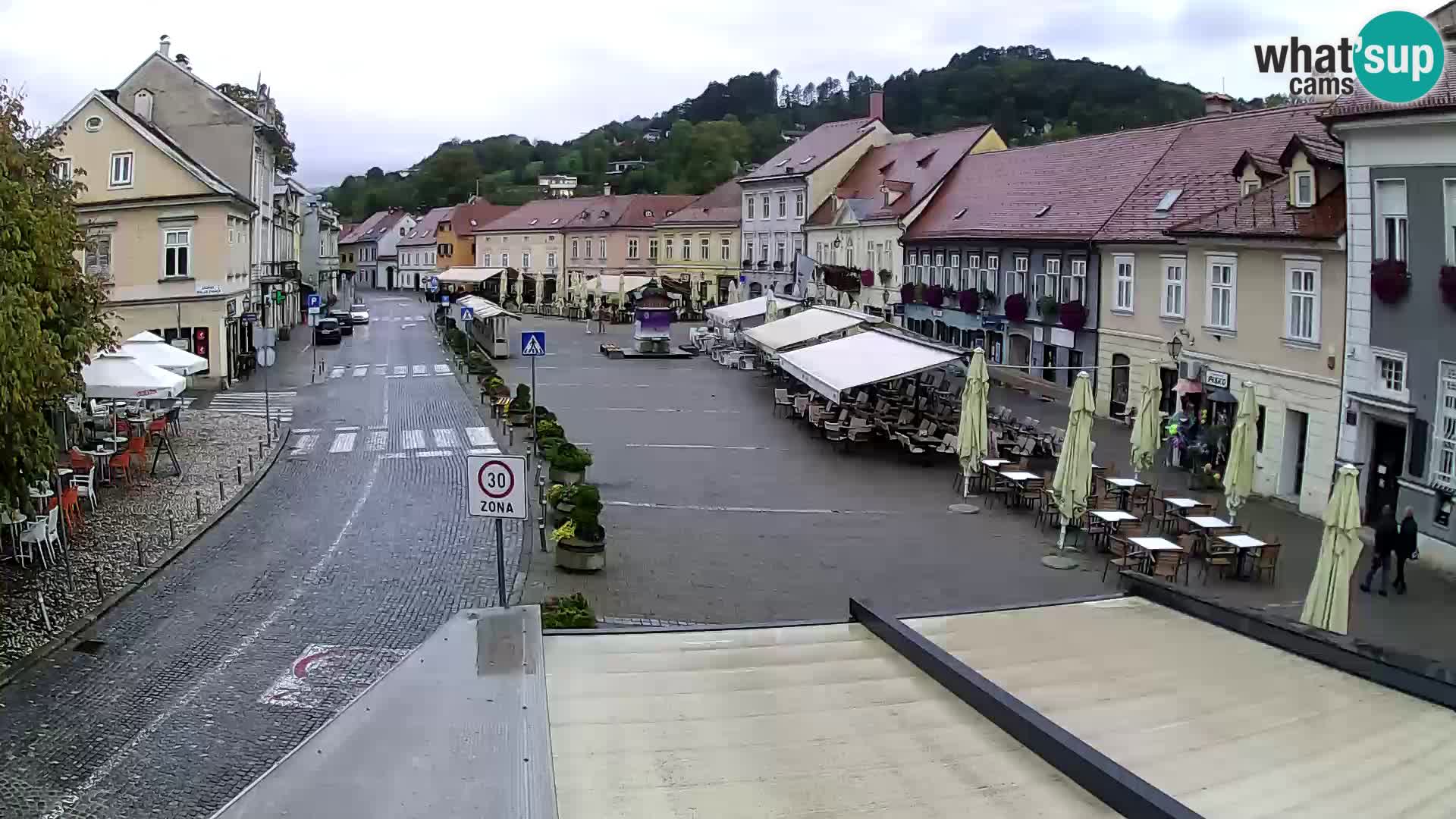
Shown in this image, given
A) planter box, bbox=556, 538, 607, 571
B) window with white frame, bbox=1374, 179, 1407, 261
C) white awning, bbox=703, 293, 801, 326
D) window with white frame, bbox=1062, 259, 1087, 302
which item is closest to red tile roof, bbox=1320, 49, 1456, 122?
window with white frame, bbox=1374, 179, 1407, 261

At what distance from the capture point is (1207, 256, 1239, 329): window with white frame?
2639cm

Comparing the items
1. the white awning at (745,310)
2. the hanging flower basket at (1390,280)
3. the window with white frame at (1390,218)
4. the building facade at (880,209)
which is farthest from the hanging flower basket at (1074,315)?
the building facade at (880,209)

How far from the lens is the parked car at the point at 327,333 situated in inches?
2323

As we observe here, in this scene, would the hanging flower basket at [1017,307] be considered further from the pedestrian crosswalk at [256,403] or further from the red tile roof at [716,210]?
the red tile roof at [716,210]

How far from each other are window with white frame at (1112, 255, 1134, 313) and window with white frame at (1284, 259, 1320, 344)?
912 cm

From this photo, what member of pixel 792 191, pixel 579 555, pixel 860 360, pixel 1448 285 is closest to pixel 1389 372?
pixel 1448 285

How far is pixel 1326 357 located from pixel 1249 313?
3151mm

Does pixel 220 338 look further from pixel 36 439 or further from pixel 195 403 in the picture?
pixel 36 439

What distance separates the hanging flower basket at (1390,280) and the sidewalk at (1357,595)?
13.2 ft

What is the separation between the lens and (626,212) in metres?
91.6

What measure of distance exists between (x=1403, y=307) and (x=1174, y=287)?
412 inches

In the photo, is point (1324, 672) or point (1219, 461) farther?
point (1219, 461)

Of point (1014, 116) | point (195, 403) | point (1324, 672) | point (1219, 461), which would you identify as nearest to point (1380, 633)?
point (1324, 672)

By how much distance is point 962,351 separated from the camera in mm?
28469
